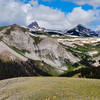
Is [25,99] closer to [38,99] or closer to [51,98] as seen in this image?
[38,99]

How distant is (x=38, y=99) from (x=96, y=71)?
12729 cm

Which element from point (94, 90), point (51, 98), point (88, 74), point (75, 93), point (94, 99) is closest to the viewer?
point (94, 99)

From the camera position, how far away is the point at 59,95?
3916 cm

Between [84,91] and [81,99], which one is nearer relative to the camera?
[81,99]

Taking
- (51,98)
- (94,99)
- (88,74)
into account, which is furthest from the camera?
(88,74)

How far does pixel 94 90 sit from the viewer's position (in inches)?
1700

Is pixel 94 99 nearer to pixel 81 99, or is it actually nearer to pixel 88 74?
pixel 81 99

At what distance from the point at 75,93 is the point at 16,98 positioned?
42.3ft

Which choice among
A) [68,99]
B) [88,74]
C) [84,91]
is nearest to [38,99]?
[68,99]

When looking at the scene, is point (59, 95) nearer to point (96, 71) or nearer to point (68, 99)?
point (68, 99)

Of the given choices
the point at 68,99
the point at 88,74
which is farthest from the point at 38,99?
the point at 88,74

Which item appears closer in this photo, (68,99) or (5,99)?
(68,99)

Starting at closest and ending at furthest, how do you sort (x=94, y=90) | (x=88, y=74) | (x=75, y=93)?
(x=75, y=93) → (x=94, y=90) → (x=88, y=74)

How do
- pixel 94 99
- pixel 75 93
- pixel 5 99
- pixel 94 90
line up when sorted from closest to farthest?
1. pixel 94 99
2. pixel 75 93
3. pixel 94 90
4. pixel 5 99
